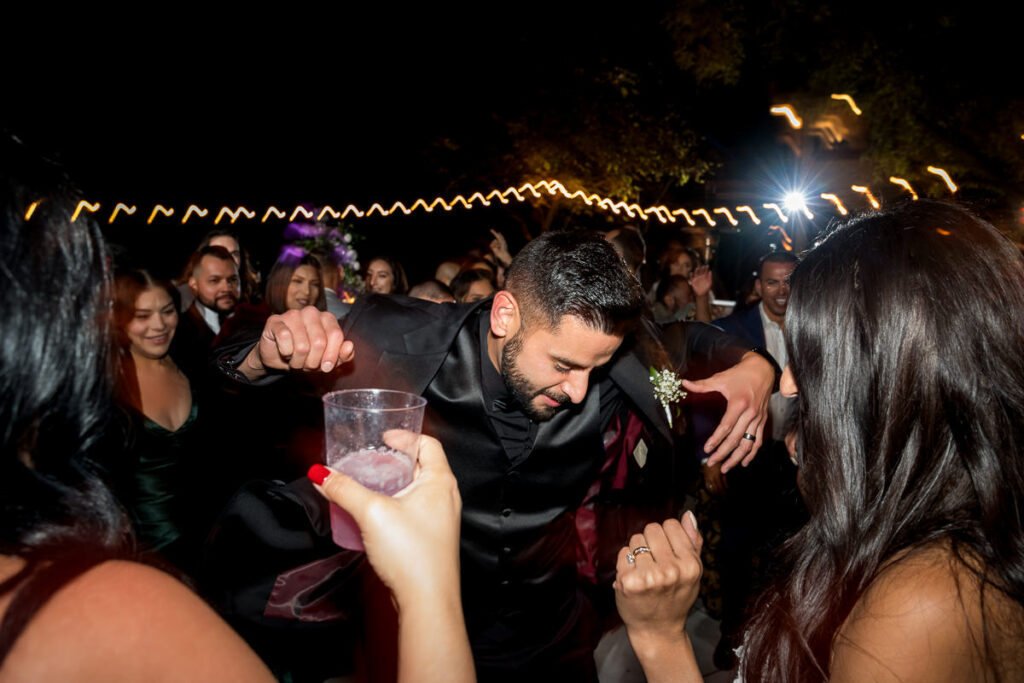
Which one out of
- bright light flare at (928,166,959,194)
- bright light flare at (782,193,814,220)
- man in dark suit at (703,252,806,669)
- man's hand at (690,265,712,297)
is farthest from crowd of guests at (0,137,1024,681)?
bright light flare at (782,193,814,220)

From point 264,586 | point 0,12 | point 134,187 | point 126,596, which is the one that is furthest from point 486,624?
point 134,187

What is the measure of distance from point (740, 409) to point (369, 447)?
1.61m

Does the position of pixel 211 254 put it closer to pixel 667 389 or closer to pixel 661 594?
pixel 667 389

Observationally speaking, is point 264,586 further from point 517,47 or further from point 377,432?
point 517,47

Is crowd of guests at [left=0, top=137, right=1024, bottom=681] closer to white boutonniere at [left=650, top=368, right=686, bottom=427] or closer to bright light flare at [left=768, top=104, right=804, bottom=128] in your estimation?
white boutonniere at [left=650, top=368, right=686, bottom=427]

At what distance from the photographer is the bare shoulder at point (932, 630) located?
108 cm

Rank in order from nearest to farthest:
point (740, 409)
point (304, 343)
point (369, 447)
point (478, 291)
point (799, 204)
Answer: point (369, 447)
point (304, 343)
point (740, 409)
point (478, 291)
point (799, 204)

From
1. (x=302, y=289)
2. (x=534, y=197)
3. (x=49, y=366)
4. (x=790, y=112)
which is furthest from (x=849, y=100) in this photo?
(x=49, y=366)

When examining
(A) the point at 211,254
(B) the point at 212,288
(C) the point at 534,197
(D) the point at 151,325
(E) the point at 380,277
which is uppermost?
(C) the point at 534,197

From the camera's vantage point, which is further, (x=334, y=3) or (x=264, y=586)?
(x=334, y=3)

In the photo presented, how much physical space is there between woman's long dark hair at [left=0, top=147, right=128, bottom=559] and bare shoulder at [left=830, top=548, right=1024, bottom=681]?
1355 mm

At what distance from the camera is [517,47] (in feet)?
50.6

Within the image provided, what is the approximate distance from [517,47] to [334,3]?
4.46 metres

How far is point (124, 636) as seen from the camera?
0.88m
